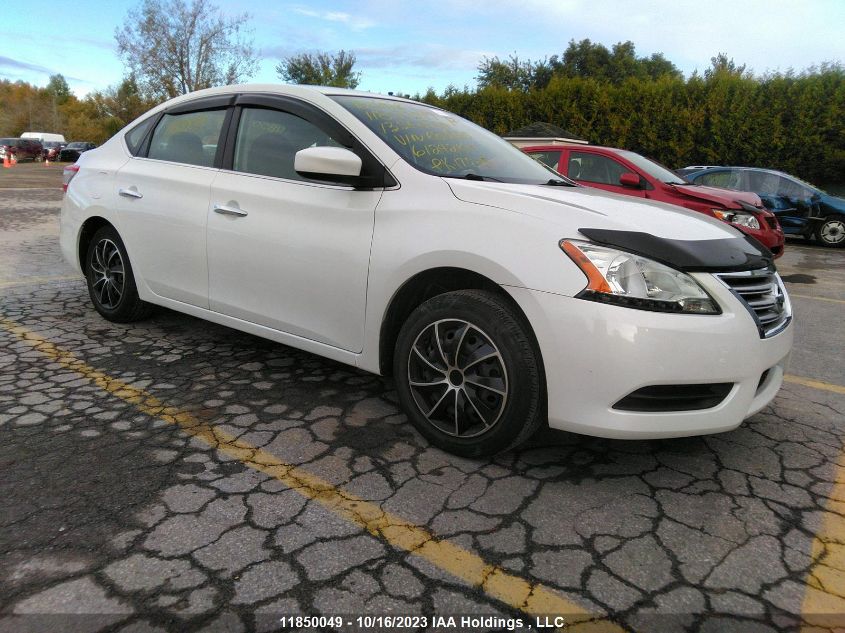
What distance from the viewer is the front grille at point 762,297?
2521 mm

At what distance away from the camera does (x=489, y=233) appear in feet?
8.42

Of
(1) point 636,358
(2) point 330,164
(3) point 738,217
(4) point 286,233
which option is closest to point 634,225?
(1) point 636,358

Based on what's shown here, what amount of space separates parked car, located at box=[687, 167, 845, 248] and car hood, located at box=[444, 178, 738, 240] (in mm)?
10042

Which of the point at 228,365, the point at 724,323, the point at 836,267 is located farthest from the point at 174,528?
the point at 836,267

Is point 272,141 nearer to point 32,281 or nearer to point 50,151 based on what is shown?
point 32,281

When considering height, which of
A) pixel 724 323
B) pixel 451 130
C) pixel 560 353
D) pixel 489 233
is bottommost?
pixel 560 353

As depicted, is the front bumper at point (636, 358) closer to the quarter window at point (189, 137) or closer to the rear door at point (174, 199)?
the rear door at point (174, 199)

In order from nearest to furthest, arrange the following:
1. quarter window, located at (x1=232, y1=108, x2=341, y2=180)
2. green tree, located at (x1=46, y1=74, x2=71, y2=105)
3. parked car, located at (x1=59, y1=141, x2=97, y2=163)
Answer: quarter window, located at (x1=232, y1=108, x2=341, y2=180), parked car, located at (x1=59, y1=141, x2=97, y2=163), green tree, located at (x1=46, y1=74, x2=71, y2=105)

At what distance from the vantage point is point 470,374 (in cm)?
266

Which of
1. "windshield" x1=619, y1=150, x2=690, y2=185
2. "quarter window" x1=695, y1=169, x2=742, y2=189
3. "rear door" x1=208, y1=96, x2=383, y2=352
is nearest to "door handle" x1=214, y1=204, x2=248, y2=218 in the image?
"rear door" x1=208, y1=96, x2=383, y2=352

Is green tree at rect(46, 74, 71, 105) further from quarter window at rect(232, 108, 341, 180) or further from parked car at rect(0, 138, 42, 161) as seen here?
quarter window at rect(232, 108, 341, 180)

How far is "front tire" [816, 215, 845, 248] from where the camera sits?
12.1m

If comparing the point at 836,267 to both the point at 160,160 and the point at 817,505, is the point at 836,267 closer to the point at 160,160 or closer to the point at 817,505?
the point at 817,505

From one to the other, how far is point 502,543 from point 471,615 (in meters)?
0.38
